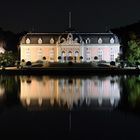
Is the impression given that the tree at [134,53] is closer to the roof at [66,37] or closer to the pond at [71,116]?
the roof at [66,37]

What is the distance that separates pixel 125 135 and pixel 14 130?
2242mm

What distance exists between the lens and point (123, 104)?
1191cm

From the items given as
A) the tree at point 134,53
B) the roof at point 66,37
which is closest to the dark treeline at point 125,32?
the roof at point 66,37

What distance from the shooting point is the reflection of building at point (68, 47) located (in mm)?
59000

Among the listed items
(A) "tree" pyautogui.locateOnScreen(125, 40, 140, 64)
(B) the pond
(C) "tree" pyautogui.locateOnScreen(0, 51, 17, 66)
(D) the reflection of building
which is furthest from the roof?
(B) the pond

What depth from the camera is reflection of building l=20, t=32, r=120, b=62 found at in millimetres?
59000

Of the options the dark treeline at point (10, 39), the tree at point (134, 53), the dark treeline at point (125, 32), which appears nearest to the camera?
the tree at point (134, 53)

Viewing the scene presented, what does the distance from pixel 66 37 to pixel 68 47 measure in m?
1.54

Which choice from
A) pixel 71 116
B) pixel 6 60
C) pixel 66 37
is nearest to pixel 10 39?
pixel 66 37

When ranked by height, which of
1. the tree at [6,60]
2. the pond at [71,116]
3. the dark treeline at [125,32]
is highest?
the dark treeline at [125,32]

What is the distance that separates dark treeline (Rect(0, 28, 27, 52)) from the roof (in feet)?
8.74

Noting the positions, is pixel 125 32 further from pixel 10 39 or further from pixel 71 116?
pixel 71 116

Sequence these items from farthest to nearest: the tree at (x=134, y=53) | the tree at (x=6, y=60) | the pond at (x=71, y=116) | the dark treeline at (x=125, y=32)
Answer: the dark treeline at (x=125, y=32)
the tree at (x=6, y=60)
the tree at (x=134, y=53)
the pond at (x=71, y=116)

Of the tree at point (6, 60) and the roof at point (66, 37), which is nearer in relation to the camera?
the tree at point (6, 60)
